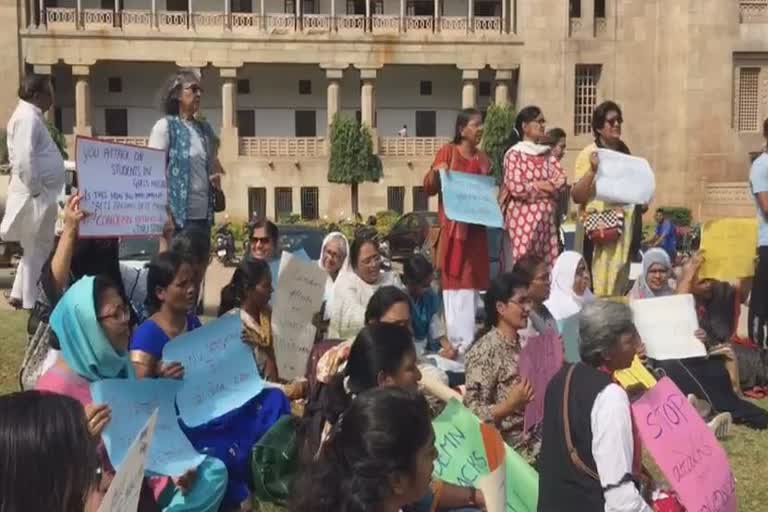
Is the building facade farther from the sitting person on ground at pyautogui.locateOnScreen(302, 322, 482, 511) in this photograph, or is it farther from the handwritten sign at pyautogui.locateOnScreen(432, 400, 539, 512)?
the sitting person on ground at pyautogui.locateOnScreen(302, 322, 482, 511)

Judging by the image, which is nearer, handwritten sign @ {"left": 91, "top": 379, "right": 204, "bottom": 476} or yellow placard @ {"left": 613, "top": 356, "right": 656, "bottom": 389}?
handwritten sign @ {"left": 91, "top": 379, "right": 204, "bottom": 476}

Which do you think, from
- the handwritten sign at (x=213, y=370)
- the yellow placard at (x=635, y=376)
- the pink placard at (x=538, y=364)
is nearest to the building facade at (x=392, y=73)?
the yellow placard at (x=635, y=376)

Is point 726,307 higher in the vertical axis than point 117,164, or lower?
lower

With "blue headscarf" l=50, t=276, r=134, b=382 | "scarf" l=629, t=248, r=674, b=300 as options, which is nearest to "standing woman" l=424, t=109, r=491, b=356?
"scarf" l=629, t=248, r=674, b=300

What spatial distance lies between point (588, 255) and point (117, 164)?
4339 mm

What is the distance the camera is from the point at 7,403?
90.4 inches

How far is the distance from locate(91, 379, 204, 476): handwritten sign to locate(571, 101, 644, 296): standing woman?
4282 mm

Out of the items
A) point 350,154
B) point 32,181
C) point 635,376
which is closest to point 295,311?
point 32,181

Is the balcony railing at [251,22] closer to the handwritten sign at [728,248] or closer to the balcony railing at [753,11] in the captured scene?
the balcony railing at [753,11]

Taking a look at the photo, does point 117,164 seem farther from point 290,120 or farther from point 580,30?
Answer: point 290,120

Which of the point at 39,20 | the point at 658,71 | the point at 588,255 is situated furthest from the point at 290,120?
the point at 588,255

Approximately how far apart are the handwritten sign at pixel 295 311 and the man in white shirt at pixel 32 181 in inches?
66.5

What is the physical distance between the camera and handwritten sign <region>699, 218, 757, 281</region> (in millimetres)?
8305

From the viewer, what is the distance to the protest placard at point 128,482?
2.73m
